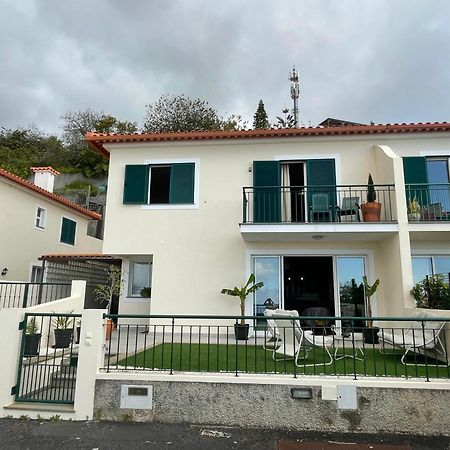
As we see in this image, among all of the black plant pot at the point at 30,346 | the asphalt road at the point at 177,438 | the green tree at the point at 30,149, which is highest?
the green tree at the point at 30,149

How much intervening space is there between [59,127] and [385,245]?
36813 millimetres

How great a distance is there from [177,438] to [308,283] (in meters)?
7.08

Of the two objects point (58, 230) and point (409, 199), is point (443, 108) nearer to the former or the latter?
point (409, 199)

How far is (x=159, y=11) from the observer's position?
1196cm

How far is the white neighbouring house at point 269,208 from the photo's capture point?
1073 cm

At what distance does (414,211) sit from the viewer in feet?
33.1

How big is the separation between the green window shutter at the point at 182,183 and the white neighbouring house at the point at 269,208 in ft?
0.10

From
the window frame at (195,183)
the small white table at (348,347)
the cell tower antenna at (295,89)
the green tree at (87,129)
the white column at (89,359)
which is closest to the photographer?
the white column at (89,359)

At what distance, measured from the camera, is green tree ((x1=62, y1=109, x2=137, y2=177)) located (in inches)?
1288

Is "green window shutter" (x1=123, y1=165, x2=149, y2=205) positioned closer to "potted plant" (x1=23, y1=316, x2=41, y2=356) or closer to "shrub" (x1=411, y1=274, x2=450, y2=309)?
"potted plant" (x1=23, y1=316, x2=41, y2=356)

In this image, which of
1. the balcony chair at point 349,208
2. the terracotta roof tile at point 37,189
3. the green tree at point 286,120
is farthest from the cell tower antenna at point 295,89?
the balcony chair at point 349,208

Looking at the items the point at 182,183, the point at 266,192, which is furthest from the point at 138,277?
the point at 266,192

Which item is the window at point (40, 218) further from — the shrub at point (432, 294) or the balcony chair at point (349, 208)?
the shrub at point (432, 294)

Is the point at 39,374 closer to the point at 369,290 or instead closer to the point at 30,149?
the point at 369,290
